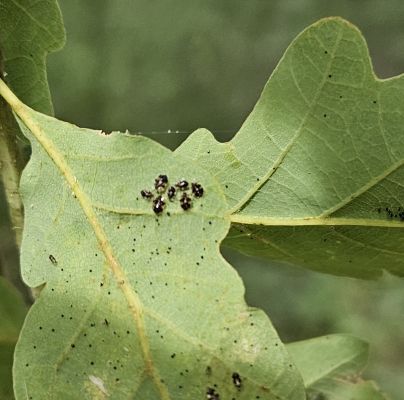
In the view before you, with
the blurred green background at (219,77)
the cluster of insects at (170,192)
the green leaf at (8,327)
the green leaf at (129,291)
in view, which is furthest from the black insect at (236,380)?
the blurred green background at (219,77)

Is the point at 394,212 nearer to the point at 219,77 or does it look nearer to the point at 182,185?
the point at 182,185

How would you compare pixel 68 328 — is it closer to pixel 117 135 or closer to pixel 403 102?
pixel 117 135

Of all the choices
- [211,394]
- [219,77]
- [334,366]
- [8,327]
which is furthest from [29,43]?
[219,77]

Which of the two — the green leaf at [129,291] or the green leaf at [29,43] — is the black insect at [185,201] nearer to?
the green leaf at [129,291]

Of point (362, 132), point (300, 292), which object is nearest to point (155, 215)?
point (362, 132)

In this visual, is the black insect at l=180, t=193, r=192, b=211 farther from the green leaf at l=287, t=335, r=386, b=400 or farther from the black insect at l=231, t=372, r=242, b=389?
the green leaf at l=287, t=335, r=386, b=400

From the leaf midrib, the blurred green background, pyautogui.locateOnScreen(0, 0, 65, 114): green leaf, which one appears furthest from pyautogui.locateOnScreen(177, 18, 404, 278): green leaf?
the blurred green background
